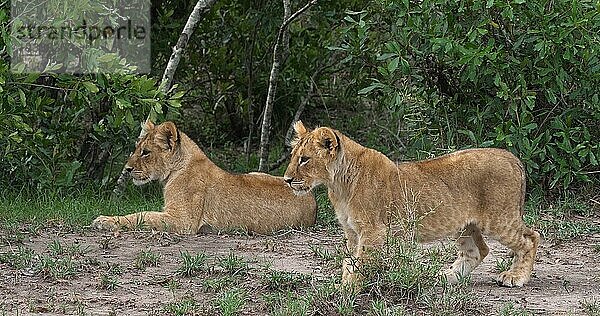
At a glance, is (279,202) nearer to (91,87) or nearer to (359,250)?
(91,87)

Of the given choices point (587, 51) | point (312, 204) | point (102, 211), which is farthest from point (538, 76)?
point (102, 211)

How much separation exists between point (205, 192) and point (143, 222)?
597 millimetres

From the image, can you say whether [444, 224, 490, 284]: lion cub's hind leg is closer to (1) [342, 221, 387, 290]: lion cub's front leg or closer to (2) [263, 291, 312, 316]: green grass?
(1) [342, 221, 387, 290]: lion cub's front leg

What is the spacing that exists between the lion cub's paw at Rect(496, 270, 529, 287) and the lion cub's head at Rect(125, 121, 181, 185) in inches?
124

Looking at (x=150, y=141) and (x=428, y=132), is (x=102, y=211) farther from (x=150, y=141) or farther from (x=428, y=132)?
(x=428, y=132)

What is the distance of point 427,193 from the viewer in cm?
711

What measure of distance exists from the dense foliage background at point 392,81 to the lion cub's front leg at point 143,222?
2.50ft

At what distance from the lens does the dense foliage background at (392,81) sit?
938 cm

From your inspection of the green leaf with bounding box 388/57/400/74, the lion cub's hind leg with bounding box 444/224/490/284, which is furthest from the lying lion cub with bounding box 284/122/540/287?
the green leaf with bounding box 388/57/400/74

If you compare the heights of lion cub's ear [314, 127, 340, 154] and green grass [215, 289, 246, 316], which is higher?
lion cub's ear [314, 127, 340, 154]

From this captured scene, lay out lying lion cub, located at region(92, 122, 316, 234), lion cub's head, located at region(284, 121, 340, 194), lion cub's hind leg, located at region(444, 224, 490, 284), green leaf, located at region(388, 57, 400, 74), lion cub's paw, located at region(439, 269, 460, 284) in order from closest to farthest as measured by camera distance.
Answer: lion cub's head, located at region(284, 121, 340, 194)
lion cub's paw, located at region(439, 269, 460, 284)
lion cub's hind leg, located at region(444, 224, 490, 284)
lying lion cub, located at region(92, 122, 316, 234)
green leaf, located at region(388, 57, 400, 74)

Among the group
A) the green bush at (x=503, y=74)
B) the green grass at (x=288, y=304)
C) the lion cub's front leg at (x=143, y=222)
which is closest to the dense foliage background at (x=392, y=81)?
the green bush at (x=503, y=74)

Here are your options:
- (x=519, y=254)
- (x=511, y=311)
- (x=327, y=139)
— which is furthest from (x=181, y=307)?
(x=519, y=254)

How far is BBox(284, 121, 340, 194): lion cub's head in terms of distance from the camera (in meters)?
6.86
